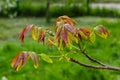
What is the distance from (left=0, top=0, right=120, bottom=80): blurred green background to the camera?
3.37m

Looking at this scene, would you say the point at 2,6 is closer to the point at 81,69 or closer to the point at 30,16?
the point at 30,16

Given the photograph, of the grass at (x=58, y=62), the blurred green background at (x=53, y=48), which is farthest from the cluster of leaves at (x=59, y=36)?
the grass at (x=58, y=62)

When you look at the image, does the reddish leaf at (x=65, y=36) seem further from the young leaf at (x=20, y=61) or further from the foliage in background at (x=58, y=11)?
the foliage in background at (x=58, y=11)

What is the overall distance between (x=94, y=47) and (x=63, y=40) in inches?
156

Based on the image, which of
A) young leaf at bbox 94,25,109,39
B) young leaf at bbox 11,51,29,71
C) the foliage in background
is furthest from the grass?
young leaf at bbox 11,51,29,71

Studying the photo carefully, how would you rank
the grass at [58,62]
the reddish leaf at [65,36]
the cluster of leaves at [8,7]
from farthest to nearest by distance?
1. the cluster of leaves at [8,7]
2. the grass at [58,62]
3. the reddish leaf at [65,36]

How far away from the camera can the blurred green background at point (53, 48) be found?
3367 mm

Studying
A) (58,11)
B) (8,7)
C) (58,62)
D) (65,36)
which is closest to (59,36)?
(65,36)

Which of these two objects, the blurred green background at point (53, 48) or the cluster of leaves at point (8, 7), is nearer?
the blurred green background at point (53, 48)

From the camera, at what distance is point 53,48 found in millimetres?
4824

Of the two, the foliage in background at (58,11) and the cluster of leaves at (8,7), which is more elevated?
the cluster of leaves at (8,7)

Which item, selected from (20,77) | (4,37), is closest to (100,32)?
(20,77)

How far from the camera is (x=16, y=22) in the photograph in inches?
316

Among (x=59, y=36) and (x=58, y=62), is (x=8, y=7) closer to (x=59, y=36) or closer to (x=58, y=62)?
(x=58, y=62)
